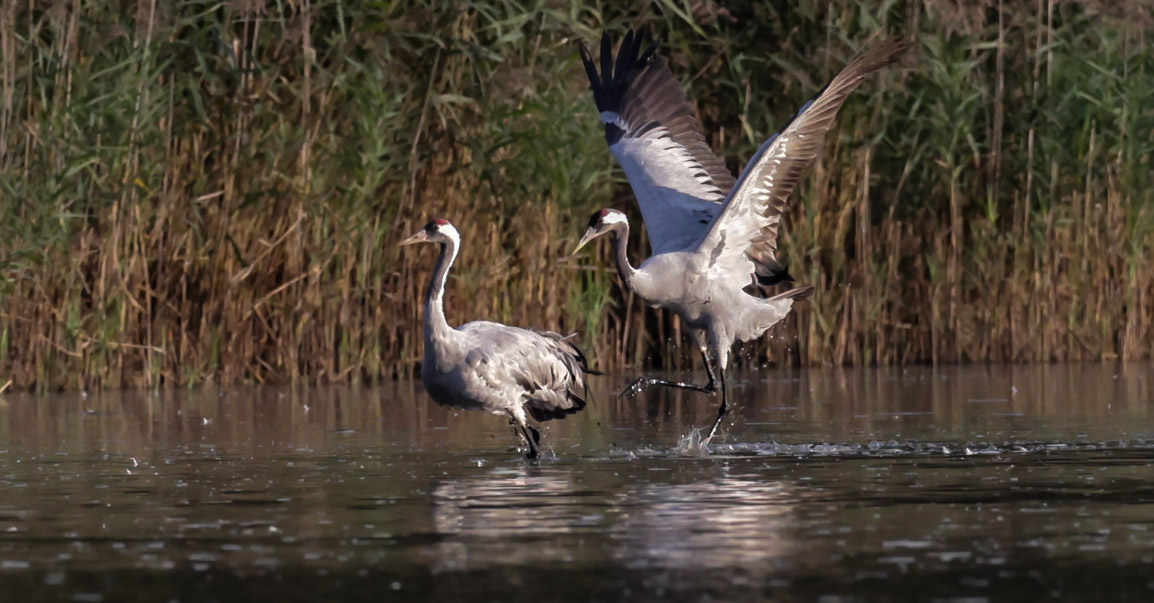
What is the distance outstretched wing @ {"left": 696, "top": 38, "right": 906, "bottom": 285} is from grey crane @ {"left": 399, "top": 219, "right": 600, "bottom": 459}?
110 cm

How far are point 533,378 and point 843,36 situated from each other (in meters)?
6.10

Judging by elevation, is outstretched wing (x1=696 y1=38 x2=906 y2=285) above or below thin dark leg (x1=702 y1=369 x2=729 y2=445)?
above

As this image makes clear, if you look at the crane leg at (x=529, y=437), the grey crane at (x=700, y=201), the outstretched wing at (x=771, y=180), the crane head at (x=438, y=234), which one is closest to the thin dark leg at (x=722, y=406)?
the grey crane at (x=700, y=201)

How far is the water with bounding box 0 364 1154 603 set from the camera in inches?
226

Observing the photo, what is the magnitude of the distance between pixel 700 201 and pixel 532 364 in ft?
6.98

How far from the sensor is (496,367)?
9805 millimetres

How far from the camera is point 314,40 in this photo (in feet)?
46.9

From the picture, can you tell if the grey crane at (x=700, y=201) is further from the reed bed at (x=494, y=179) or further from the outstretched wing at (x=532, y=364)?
the reed bed at (x=494, y=179)

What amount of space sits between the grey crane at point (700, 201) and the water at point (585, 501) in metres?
0.61

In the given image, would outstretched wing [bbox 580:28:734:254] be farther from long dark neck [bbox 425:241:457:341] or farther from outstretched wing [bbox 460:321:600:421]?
Result: long dark neck [bbox 425:241:457:341]

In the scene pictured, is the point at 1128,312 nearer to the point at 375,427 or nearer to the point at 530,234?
the point at 530,234

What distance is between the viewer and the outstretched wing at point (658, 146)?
38.5 ft

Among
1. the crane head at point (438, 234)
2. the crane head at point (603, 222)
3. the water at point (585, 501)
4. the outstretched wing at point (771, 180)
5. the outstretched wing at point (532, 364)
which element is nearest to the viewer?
the water at point (585, 501)

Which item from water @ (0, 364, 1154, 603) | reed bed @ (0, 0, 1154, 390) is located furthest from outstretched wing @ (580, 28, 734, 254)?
reed bed @ (0, 0, 1154, 390)
